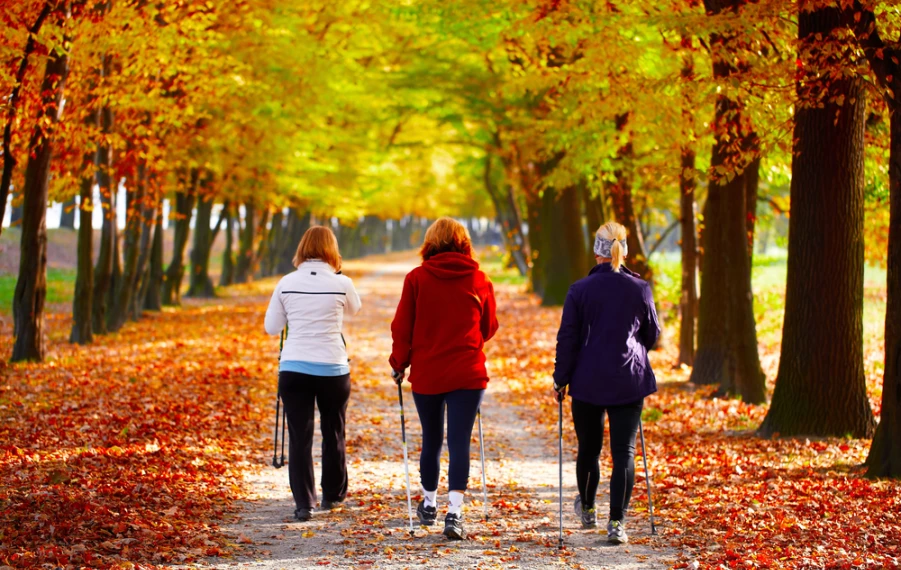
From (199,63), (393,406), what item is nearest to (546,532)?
(393,406)

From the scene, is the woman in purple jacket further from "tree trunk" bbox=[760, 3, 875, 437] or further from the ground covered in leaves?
"tree trunk" bbox=[760, 3, 875, 437]

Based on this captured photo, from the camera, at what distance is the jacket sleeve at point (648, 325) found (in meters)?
6.87

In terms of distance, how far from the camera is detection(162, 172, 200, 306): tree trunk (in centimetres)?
2806

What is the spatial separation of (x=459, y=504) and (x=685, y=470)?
10.5 ft

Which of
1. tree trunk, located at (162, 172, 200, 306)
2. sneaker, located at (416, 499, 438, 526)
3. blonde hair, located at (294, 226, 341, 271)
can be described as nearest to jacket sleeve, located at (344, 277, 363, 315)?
blonde hair, located at (294, 226, 341, 271)

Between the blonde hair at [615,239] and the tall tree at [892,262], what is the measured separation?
9.13ft

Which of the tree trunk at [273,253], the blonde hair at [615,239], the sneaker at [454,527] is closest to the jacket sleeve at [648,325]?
the blonde hair at [615,239]

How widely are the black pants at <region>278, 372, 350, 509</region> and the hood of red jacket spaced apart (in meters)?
1.19

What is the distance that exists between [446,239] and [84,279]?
1344cm

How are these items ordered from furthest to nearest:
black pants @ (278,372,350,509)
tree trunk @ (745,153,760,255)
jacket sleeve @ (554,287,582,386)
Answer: tree trunk @ (745,153,760,255), black pants @ (278,372,350,509), jacket sleeve @ (554,287,582,386)

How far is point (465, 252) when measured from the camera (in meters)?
7.05

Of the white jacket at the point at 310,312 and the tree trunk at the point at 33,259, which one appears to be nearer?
the white jacket at the point at 310,312

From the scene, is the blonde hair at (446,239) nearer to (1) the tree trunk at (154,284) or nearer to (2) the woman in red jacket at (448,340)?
(2) the woman in red jacket at (448,340)

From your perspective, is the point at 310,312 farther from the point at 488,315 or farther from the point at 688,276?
the point at 688,276
